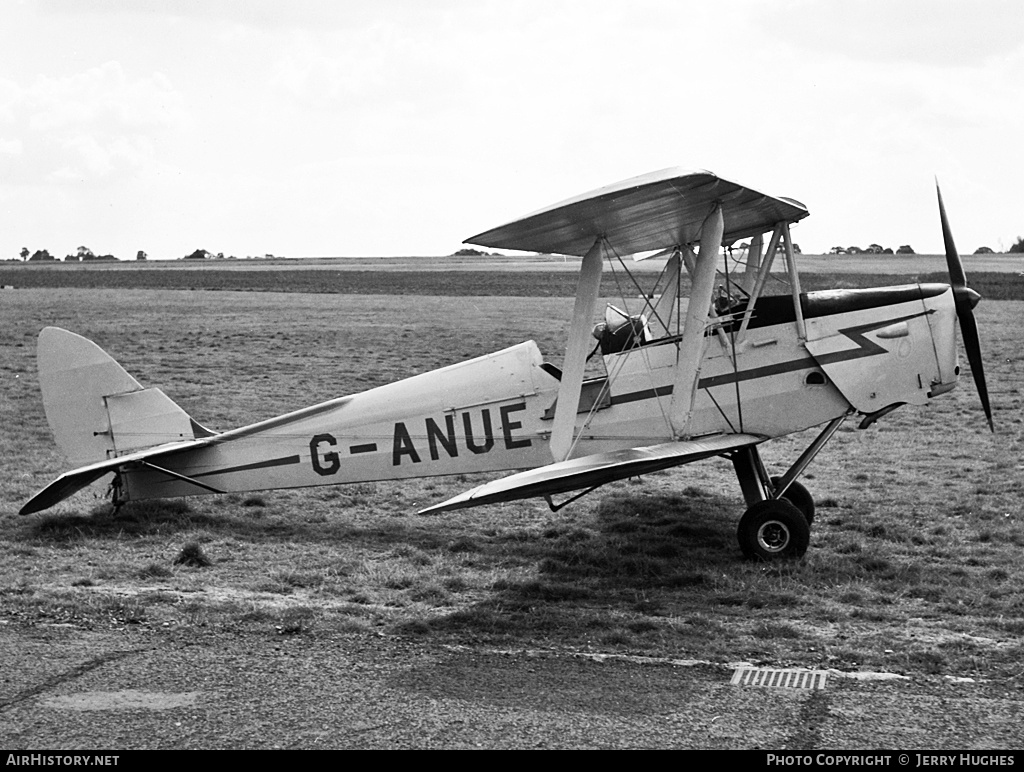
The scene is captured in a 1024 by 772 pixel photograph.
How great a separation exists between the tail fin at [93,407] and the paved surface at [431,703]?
324cm

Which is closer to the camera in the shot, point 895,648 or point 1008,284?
point 895,648

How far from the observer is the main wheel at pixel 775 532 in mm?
7480

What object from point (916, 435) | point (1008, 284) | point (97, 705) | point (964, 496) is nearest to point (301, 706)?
point (97, 705)

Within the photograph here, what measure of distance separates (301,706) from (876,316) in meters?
5.01

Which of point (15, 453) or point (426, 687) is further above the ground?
point (15, 453)

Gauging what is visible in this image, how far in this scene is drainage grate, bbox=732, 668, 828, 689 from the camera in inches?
206

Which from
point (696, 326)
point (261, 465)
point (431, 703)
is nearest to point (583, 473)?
point (696, 326)

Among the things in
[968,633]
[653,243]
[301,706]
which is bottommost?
[968,633]

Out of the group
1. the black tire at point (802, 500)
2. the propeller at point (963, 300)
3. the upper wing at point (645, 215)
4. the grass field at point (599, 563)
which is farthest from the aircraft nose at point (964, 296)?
the black tire at point (802, 500)

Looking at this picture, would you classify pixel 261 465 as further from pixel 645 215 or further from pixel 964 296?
pixel 964 296

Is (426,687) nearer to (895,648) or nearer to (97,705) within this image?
(97,705)

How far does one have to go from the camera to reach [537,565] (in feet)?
25.5
